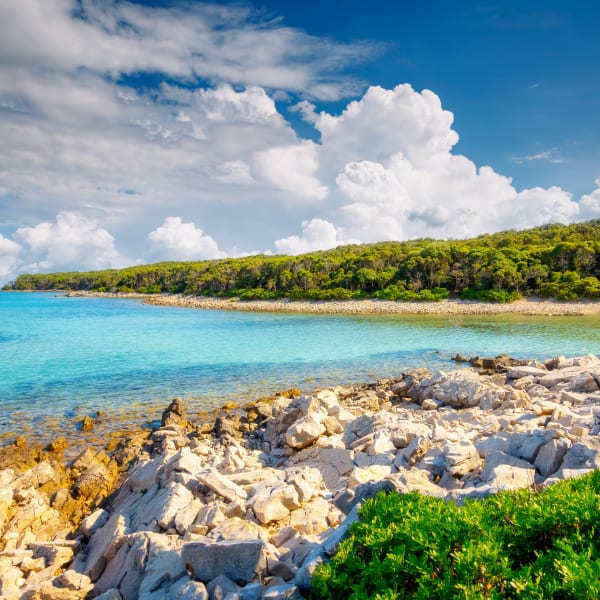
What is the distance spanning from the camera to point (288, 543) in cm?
661

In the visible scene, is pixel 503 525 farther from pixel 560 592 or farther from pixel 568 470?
pixel 568 470

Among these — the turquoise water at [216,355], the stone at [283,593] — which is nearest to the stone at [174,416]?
the turquoise water at [216,355]

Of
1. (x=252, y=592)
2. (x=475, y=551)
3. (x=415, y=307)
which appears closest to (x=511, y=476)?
(x=475, y=551)

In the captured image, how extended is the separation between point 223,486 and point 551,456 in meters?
6.64

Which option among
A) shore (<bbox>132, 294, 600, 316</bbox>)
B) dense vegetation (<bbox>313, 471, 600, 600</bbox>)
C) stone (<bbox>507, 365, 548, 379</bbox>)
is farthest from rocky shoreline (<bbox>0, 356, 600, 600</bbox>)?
shore (<bbox>132, 294, 600, 316</bbox>)

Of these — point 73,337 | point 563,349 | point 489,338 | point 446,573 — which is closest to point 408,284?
point 489,338

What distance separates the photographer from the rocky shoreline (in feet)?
19.4

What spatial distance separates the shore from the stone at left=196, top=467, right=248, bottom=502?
55.6m

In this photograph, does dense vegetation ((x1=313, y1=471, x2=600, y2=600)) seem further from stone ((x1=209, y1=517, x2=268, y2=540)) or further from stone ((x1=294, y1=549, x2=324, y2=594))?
stone ((x1=209, y1=517, x2=268, y2=540))

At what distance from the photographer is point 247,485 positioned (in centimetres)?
920

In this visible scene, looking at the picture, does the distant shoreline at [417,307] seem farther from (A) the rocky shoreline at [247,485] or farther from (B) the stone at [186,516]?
(B) the stone at [186,516]

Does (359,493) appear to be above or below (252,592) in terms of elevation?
above

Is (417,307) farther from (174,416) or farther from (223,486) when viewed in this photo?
(223,486)

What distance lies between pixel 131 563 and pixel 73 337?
3884cm
